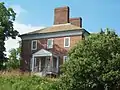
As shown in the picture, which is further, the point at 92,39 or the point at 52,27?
the point at 52,27

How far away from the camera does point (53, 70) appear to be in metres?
49.2

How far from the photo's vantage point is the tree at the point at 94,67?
2706 cm

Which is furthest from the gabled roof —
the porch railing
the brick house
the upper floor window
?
the porch railing

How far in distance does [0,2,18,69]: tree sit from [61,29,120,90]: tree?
25660 millimetres

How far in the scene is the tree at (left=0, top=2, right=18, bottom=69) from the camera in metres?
52.9

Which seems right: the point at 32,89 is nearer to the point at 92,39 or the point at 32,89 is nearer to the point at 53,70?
the point at 92,39

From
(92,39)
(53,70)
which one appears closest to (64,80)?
(92,39)

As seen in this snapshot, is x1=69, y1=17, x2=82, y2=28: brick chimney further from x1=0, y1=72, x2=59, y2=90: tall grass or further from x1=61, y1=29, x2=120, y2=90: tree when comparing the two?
x1=61, y1=29, x2=120, y2=90: tree

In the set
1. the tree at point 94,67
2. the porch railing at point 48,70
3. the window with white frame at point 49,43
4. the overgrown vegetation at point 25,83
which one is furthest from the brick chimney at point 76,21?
the tree at point 94,67

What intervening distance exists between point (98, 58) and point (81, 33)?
21.9 meters

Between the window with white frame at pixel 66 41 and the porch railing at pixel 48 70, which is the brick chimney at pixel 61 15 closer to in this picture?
the window with white frame at pixel 66 41

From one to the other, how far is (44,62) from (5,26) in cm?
795

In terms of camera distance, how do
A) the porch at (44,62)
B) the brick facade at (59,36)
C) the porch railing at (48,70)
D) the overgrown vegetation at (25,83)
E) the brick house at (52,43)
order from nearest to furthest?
1. the overgrown vegetation at (25,83)
2. the porch railing at (48,70)
3. the porch at (44,62)
4. the brick house at (52,43)
5. the brick facade at (59,36)

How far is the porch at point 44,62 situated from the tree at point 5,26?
494 centimetres
